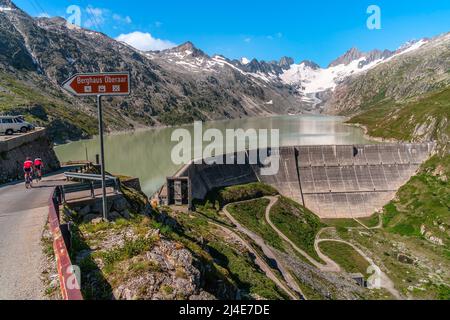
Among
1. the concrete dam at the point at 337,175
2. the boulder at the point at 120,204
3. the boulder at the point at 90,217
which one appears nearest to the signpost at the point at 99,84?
the boulder at the point at 90,217

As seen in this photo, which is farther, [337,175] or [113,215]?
[337,175]

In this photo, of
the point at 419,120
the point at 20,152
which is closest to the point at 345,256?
the point at 20,152

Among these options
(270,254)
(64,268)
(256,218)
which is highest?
(64,268)

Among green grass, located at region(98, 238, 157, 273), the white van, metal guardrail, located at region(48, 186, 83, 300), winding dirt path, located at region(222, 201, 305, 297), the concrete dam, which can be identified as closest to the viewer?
metal guardrail, located at region(48, 186, 83, 300)

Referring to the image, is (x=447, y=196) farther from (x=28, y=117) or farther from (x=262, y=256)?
(x=28, y=117)

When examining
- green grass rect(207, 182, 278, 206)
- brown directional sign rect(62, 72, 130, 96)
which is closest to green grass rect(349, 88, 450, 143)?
green grass rect(207, 182, 278, 206)

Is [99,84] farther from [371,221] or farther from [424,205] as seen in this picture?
[424,205]

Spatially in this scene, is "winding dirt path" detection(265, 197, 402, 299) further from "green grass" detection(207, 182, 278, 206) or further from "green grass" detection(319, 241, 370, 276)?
"green grass" detection(207, 182, 278, 206)
